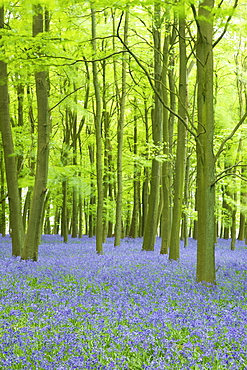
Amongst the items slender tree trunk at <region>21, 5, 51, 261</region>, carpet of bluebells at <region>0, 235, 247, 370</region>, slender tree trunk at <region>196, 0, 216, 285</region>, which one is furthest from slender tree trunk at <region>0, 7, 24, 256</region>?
slender tree trunk at <region>196, 0, 216, 285</region>

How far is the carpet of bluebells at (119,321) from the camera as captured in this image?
4.15 meters

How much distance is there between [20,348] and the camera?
436 centimetres

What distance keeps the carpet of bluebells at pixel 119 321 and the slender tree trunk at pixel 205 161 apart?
0.58 m

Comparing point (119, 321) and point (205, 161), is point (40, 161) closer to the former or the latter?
point (205, 161)

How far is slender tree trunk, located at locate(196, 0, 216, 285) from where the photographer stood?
8242mm

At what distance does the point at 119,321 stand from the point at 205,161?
14.3 ft

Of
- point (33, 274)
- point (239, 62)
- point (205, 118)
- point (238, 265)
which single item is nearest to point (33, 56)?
point (205, 118)

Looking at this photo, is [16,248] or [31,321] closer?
[31,321]

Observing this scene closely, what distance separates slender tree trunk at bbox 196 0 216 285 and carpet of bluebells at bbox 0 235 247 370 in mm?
580

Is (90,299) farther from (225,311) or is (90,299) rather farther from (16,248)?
(16,248)

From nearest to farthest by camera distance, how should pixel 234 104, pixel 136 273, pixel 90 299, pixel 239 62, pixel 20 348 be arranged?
pixel 20 348, pixel 90 299, pixel 136 273, pixel 239 62, pixel 234 104

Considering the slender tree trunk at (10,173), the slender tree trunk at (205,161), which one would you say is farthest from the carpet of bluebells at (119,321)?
the slender tree trunk at (10,173)

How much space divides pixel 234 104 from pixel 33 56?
65.4 feet

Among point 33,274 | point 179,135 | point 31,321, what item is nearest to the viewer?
point 31,321
